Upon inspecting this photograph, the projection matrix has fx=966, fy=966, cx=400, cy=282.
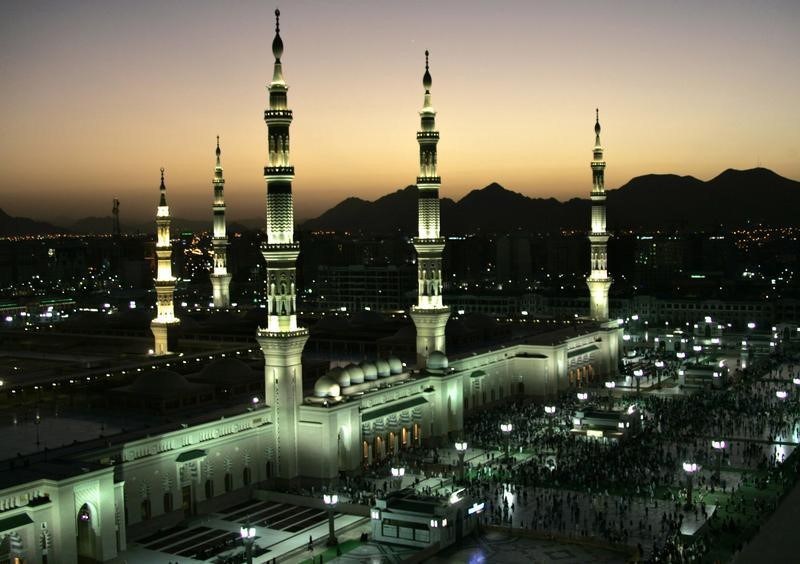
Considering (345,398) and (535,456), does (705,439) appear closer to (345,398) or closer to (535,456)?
(535,456)

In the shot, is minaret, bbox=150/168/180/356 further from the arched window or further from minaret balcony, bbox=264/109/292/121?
the arched window

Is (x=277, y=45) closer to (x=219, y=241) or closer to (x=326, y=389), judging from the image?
(x=326, y=389)

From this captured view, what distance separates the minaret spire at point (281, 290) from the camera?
32.9 metres

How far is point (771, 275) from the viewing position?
14650cm

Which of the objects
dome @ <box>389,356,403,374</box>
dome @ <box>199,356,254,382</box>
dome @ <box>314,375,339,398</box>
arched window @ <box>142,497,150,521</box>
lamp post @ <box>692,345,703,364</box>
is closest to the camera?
arched window @ <box>142,497,150,521</box>

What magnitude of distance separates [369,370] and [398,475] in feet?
18.7

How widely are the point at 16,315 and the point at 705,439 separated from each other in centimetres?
6849

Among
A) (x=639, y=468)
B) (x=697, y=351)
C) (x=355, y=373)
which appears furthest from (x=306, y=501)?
(x=697, y=351)

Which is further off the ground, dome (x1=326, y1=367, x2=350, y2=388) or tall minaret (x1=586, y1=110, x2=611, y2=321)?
tall minaret (x1=586, y1=110, x2=611, y2=321)

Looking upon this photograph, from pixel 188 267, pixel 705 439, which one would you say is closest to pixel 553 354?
pixel 705 439

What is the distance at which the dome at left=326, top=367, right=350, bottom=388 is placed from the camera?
34.8m

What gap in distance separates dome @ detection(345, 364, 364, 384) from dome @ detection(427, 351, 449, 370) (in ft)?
17.4

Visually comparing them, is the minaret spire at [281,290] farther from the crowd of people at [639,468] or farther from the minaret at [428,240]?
the minaret at [428,240]

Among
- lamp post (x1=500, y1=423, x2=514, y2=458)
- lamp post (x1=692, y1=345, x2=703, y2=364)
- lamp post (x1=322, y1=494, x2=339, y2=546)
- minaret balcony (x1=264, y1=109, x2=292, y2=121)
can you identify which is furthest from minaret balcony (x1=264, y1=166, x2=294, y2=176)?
lamp post (x1=692, y1=345, x2=703, y2=364)
